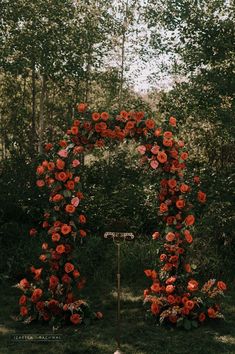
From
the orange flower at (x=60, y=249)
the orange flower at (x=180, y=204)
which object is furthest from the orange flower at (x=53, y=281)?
the orange flower at (x=180, y=204)

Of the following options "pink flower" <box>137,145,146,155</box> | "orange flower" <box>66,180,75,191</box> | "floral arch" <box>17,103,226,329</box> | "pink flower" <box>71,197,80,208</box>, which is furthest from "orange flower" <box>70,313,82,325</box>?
"pink flower" <box>137,145,146,155</box>

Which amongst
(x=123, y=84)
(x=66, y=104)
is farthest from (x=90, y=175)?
(x=66, y=104)

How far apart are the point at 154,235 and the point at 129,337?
1.45 m

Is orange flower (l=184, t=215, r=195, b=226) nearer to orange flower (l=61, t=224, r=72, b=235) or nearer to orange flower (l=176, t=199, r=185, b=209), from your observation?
orange flower (l=176, t=199, r=185, b=209)

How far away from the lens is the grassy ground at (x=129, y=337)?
5617 millimetres

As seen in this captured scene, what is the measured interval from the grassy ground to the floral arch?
6.9 inches

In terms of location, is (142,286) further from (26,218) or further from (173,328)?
(26,218)

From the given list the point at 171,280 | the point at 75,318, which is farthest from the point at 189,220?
the point at 75,318

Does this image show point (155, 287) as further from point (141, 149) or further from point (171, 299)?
point (141, 149)

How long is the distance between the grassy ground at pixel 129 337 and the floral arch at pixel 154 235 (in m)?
0.18

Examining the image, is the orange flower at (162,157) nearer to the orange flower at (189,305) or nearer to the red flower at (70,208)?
the red flower at (70,208)

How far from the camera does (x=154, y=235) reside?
6512 millimetres

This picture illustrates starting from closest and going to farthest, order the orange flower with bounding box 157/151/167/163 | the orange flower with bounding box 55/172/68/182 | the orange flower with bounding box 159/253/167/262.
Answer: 1. the orange flower with bounding box 157/151/167/163
2. the orange flower with bounding box 55/172/68/182
3. the orange flower with bounding box 159/253/167/262

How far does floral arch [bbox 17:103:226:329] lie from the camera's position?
634cm
